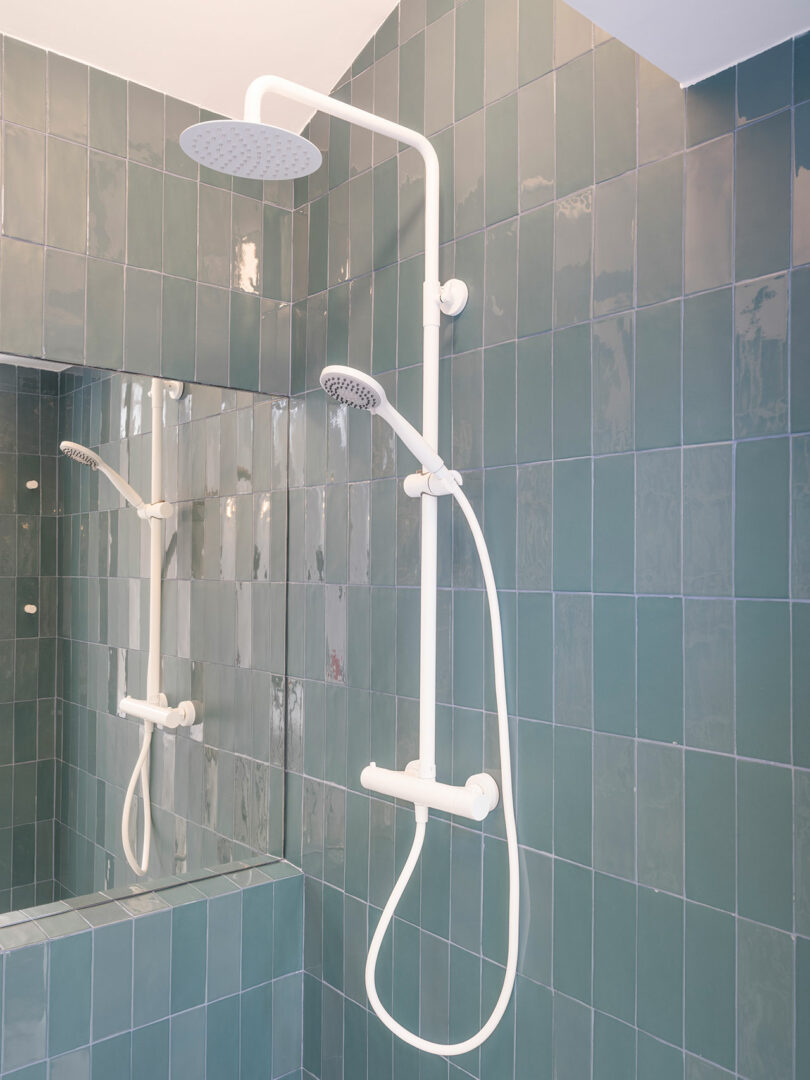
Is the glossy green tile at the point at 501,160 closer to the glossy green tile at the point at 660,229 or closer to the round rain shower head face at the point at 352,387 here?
the glossy green tile at the point at 660,229

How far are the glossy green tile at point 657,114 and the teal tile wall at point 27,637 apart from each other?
3.97 feet

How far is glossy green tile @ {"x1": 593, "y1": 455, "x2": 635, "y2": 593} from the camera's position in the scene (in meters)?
1.35

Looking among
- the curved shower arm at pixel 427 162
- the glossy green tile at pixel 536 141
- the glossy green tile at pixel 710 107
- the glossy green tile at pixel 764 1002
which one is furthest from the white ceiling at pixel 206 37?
the glossy green tile at pixel 764 1002

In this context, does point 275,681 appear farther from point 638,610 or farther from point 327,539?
point 638,610

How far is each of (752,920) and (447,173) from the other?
1.38 metres

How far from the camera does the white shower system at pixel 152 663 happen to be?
1.87 metres

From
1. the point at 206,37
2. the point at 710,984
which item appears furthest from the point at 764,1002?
the point at 206,37

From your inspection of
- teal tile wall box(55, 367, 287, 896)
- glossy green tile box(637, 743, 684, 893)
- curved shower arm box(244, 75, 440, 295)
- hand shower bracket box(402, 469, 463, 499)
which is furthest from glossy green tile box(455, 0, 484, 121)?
glossy green tile box(637, 743, 684, 893)

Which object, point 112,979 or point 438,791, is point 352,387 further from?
point 112,979

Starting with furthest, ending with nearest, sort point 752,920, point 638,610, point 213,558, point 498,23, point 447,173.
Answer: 1. point 213,558
2. point 447,173
3. point 498,23
4. point 638,610
5. point 752,920

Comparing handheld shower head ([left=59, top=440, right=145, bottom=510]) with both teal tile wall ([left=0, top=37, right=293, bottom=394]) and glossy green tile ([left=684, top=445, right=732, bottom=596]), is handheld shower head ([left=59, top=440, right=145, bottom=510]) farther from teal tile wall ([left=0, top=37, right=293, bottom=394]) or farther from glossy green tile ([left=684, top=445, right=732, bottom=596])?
glossy green tile ([left=684, top=445, right=732, bottom=596])

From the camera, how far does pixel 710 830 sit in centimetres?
123

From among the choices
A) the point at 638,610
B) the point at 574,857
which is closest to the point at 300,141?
the point at 638,610

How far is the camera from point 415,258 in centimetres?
178
